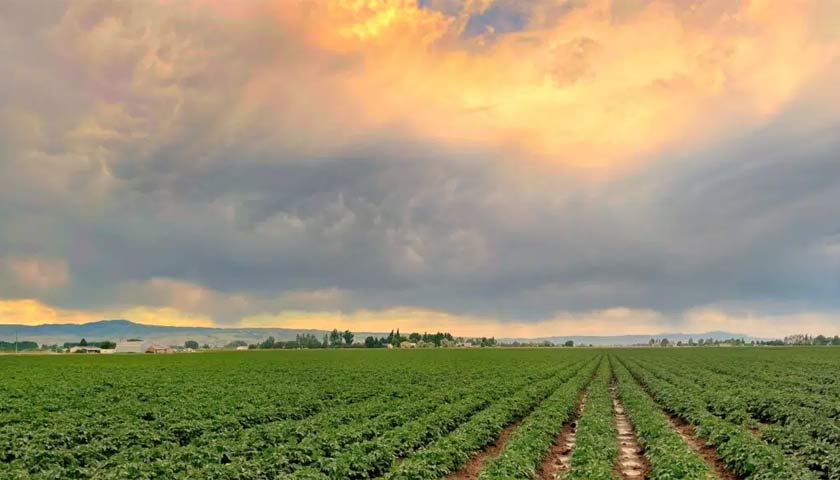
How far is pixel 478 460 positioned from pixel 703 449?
8.59m

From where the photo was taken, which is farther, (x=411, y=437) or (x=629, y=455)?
(x=629, y=455)

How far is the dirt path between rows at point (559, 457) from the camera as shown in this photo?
17103mm

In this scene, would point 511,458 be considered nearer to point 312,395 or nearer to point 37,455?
point 37,455

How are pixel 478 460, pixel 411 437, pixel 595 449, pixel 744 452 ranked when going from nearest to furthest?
1. pixel 744 452
2. pixel 595 449
3. pixel 478 460
4. pixel 411 437

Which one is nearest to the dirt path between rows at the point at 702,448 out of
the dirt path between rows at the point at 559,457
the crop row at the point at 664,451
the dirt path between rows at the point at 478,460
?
the crop row at the point at 664,451

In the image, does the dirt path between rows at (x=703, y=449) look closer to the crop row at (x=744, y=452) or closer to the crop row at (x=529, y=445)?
the crop row at (x=744, y=452)

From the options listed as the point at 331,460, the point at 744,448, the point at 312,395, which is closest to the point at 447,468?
the point at 331,460

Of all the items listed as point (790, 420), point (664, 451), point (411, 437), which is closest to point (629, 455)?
point (664, 451)

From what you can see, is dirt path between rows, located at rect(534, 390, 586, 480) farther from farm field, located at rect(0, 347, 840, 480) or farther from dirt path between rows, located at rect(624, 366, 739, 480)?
dirt path between rows, located at rect(624, 366, 739, 480)

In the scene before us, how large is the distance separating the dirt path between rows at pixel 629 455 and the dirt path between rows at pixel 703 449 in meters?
1.90

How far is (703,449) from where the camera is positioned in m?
20.7

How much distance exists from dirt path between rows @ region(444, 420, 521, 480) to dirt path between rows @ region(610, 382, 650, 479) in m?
4.14

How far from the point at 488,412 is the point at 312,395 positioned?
Result: 13.3 metres

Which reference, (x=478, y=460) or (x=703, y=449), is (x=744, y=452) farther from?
(x=478, y=460)
